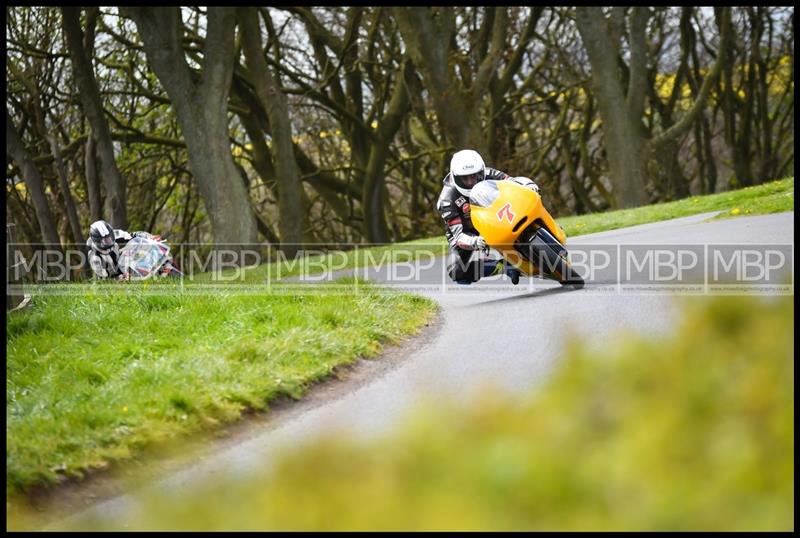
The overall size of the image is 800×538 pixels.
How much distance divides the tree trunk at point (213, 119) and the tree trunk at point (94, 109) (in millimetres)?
1117

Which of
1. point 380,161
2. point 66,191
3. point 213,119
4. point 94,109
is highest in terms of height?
point 94,109

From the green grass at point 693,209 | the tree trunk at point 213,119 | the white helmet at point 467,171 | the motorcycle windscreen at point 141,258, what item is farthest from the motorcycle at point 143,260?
the green grass at point 693,209

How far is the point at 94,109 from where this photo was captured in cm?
2278

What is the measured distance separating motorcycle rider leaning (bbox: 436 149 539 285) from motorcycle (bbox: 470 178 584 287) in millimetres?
245

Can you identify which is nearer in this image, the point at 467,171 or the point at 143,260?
the point at 467,171

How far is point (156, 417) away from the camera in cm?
725

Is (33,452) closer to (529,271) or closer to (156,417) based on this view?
(156,417)

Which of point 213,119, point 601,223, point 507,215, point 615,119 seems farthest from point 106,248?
point 615,119

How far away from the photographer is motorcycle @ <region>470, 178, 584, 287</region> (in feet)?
36.9

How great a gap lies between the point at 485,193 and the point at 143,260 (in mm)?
7263

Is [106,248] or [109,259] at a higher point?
[106,248]

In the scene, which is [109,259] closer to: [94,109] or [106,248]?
[106,248]

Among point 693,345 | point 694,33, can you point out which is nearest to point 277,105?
point 694,33

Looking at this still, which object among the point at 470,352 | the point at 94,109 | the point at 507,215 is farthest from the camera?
the point at 94,109
